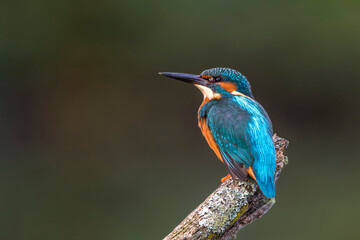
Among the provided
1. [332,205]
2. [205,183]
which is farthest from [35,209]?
[332,205]

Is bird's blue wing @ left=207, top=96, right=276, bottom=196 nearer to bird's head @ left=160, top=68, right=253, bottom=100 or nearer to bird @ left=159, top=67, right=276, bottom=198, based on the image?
bird @ left=159, top=67, right=276, bottom=198

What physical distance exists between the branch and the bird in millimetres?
67

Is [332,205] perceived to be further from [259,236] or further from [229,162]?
[229,162]

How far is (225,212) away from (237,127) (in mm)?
548

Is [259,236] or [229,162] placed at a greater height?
[229,162]

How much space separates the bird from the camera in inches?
79.1

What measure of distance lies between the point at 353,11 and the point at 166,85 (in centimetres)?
293

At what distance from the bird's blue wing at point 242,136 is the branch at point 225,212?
0.27ft

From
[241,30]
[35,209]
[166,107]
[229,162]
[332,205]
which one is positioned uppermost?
[241,30]

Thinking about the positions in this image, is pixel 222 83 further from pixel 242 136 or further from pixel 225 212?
pixel 225 212

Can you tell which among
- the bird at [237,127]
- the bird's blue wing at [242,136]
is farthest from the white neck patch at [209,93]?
the bird's blue wing at [242,136]

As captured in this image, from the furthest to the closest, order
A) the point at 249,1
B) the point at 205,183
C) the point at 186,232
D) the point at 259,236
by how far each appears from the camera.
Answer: the point at 249,1
the point at 205,183
the point at 259,236
the point at 186,232

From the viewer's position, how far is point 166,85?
7430mm

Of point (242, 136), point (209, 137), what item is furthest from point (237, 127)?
point (209, 137)
